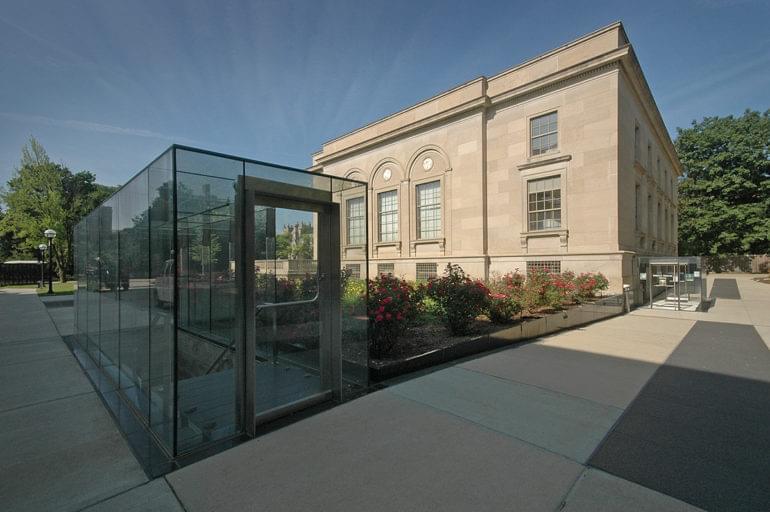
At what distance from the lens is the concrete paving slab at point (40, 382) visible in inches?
202

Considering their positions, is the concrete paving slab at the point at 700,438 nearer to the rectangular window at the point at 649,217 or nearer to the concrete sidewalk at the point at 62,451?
the concrete sidewalk at the point at 62,451

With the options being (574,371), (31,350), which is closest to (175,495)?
(574,371)

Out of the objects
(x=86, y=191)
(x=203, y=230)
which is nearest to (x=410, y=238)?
(x=203, y=230)

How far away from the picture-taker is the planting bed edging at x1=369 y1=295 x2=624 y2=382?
588cm

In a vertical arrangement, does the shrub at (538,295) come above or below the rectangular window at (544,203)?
below

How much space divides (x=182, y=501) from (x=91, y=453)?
1603 millimetres

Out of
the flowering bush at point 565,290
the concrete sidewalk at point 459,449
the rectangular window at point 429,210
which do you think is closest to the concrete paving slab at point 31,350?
the concrete sidewalk at point 459,449

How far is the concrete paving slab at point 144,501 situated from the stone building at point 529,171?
45.5 ft

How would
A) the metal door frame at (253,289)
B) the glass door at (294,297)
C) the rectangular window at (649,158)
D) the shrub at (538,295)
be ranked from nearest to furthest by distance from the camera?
the metal door frame at (253,289) < the glass door at (294,297) < the shrub at (538,295) < the rectangular window at (649,158)

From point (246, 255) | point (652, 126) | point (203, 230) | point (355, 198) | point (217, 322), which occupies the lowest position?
point (217, 322)

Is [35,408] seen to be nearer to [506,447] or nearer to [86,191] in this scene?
[506,447]

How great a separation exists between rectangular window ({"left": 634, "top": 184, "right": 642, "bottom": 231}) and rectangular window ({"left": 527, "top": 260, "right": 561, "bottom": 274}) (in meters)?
5.34

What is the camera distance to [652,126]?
76.3 ft

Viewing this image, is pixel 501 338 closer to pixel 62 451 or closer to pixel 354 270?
pixel 354 270
